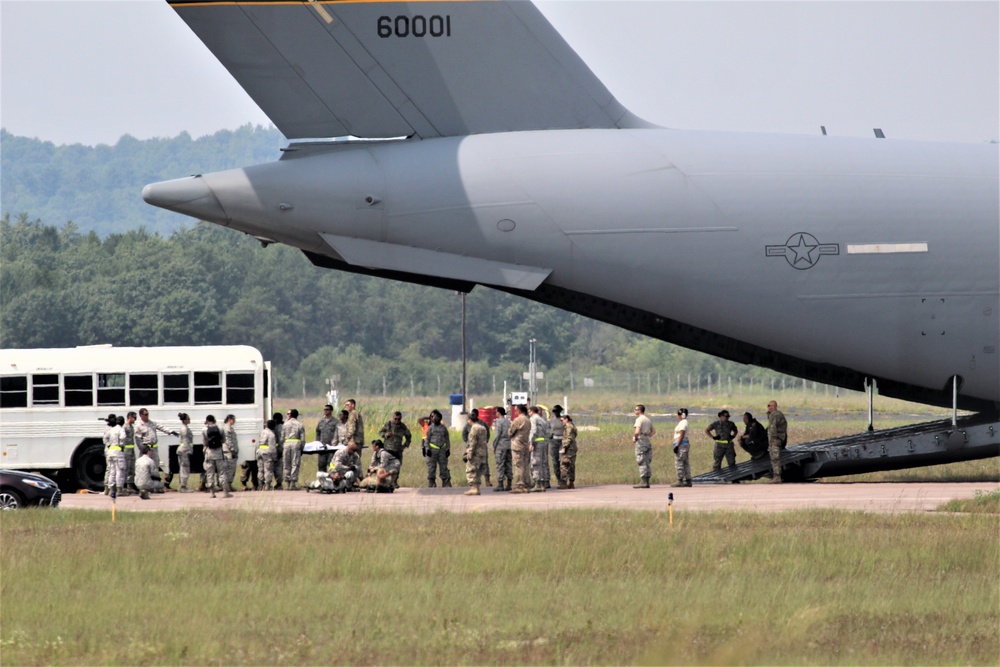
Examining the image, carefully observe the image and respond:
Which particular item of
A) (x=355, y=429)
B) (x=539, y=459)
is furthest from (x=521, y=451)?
(x=355, y=429)

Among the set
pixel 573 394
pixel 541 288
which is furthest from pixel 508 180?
pixel 573 394

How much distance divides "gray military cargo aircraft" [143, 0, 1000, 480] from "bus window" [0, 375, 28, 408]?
7.62 meters

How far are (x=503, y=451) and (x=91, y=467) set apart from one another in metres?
9.15

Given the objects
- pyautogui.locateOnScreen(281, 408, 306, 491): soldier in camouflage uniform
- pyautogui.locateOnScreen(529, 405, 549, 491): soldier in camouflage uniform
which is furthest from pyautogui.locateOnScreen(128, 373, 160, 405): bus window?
pyautogui.locateOnScreen(529, 405, 549, 491): soldier in camouflage uniform

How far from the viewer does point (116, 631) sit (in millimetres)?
11562

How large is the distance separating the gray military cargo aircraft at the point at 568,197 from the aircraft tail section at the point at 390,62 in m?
0.03

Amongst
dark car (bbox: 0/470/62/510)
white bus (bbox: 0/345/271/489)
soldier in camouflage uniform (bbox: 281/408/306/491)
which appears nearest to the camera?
dark car (bbox: 0/470/62/510)

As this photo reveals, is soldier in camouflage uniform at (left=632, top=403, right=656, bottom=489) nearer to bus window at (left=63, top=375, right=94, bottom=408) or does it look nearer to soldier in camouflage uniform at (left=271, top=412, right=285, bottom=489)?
soldier in camouflage uniform at (left=271, top=412, right=285, bottom=489)

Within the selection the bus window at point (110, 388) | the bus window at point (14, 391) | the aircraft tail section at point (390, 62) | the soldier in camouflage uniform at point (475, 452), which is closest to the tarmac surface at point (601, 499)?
the soldier in camouflage uniform at point (475, 452)

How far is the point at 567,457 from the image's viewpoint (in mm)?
25375

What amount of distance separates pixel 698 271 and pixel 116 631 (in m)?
12.8

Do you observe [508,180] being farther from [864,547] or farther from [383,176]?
[864,547]

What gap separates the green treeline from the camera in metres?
96.7

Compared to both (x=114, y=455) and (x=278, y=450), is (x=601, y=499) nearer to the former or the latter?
(x=278, y=450)
